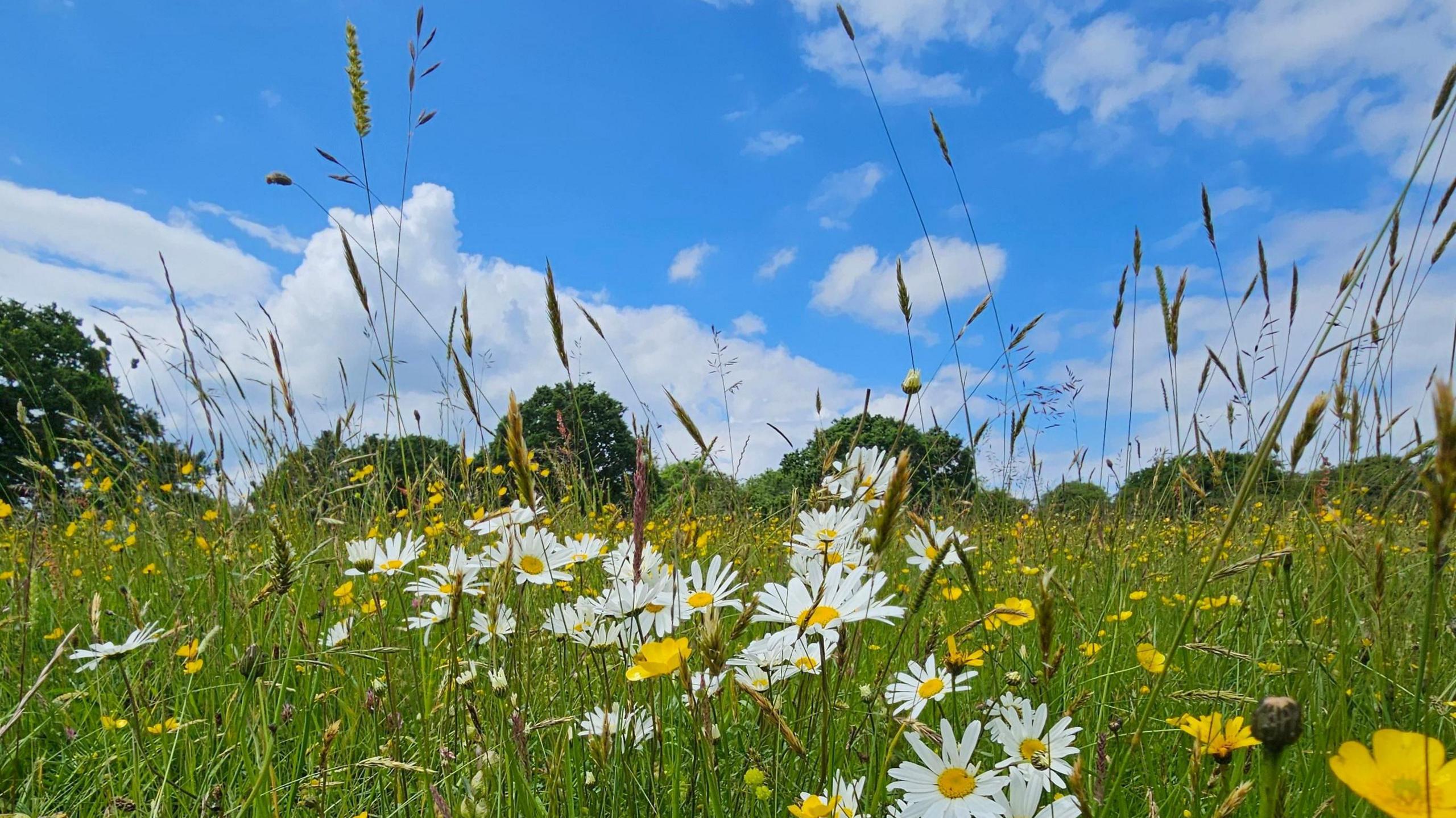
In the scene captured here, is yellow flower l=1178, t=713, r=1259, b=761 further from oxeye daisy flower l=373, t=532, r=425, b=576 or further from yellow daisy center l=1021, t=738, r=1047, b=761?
oxeye daisy flower l=373, t=532, r=425, b=576

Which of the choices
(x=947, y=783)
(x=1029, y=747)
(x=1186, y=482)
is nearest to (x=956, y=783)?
(x=947, y=783)

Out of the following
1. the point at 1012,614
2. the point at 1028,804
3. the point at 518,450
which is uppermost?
the point at 518,450

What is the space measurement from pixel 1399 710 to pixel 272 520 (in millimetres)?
2163

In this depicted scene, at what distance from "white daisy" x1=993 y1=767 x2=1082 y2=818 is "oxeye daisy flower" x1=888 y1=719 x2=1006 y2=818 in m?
0.02

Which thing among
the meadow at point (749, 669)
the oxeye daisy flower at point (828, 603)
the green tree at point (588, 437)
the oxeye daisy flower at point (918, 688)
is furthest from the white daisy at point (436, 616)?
the oxeye daisy flower at point (918, 688)

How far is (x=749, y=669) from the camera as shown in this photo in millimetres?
1371

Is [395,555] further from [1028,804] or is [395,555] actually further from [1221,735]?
[1221,735]

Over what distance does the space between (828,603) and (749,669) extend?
0.36 meters

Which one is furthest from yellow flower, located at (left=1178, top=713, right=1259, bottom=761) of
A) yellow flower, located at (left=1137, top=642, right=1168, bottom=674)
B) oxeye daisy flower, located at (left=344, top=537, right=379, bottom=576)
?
oxeye daisy flower, located at (left=344, top=537, right=379, bottom=576)

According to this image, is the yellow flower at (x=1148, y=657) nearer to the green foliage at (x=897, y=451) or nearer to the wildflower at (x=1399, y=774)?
the green foliage at (x=897, y=451)

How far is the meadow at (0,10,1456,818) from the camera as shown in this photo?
3.13 feet

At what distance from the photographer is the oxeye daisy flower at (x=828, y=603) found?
1.01 metres

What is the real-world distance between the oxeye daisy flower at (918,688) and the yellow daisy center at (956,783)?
0.53 feet

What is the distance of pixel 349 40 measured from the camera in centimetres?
220
